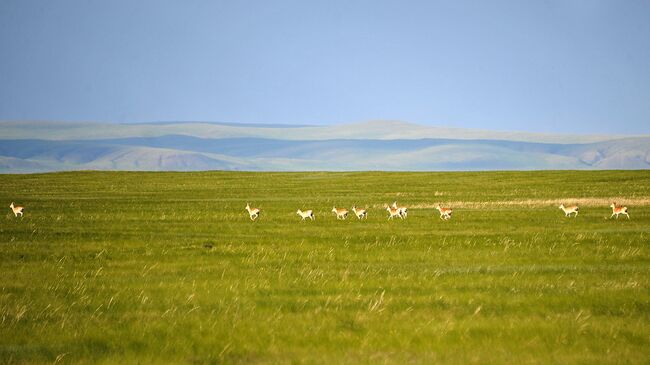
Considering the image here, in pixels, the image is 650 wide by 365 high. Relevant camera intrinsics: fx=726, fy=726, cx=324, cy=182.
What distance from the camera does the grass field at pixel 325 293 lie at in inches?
471

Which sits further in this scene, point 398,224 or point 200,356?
point 398,224

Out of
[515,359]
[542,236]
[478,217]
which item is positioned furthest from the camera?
[478,217]

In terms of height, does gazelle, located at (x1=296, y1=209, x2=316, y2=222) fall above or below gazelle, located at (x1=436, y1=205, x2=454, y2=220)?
below

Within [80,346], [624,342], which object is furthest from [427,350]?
[80,346]

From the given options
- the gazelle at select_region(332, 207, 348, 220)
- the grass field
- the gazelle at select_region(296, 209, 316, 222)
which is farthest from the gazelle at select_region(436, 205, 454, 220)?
the gazelle at select_region(296, 209, 316, 222)

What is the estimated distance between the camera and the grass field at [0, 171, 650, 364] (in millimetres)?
11953

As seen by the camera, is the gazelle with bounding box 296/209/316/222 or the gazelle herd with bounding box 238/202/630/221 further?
the gazelle with bounding box 296/209/316/222

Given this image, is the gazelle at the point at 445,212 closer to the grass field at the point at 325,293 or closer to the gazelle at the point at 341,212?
the grass field at the point at 325,293

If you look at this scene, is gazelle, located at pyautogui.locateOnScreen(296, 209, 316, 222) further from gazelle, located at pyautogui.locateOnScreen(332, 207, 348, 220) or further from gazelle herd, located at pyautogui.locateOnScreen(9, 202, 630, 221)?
gazelle, located at pyautogui.locateOnScreen(332, 207, 348, 220)

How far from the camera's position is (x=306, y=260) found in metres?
22.4

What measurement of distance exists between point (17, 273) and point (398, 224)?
19753 mm

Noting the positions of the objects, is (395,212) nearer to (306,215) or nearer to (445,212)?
(445,212)

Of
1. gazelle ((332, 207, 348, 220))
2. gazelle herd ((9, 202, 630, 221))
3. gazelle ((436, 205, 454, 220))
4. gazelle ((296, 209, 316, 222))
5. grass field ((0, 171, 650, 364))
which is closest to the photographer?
grass field ((0, 171, 650, 364))

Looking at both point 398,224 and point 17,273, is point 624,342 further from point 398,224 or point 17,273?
point 398,224
